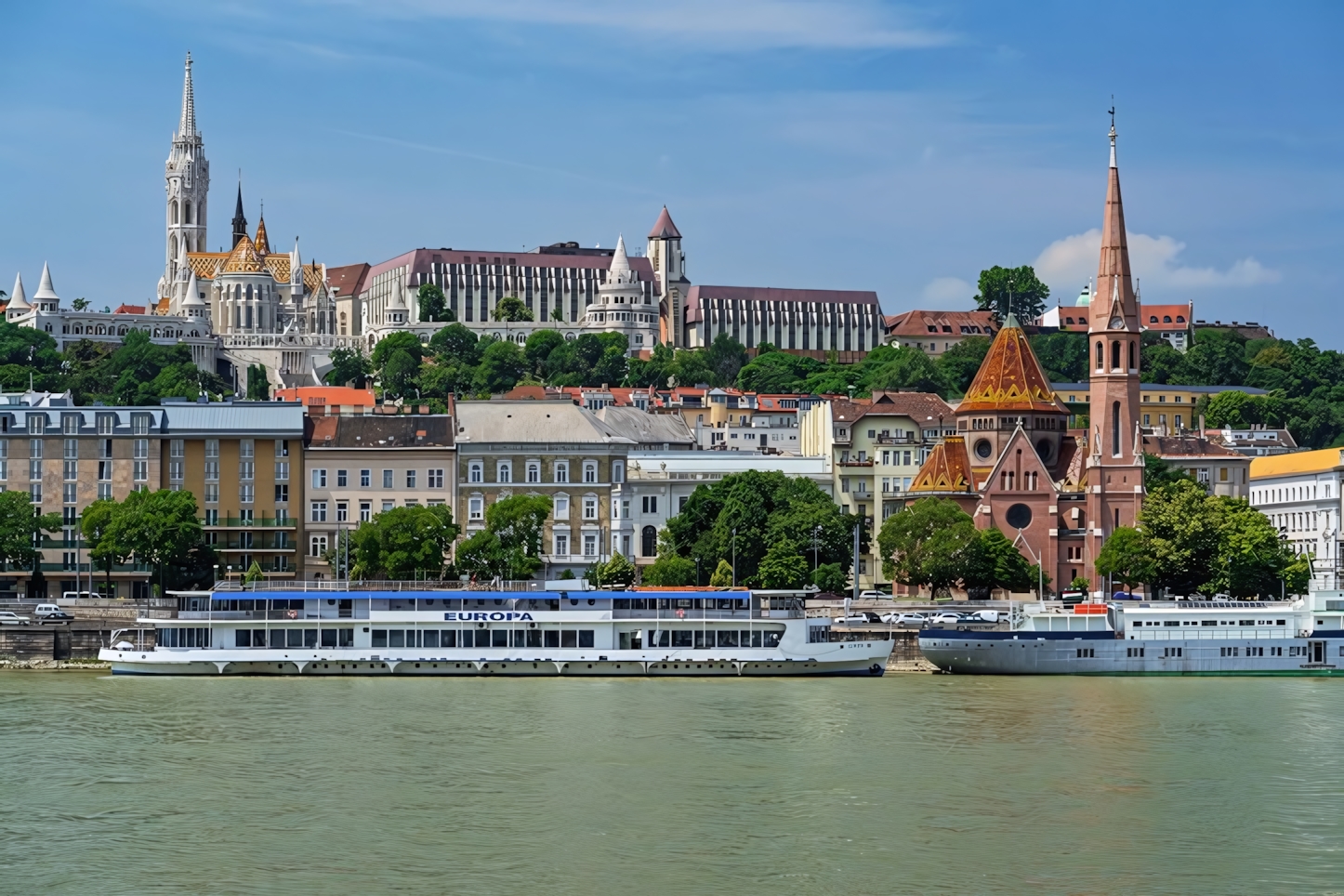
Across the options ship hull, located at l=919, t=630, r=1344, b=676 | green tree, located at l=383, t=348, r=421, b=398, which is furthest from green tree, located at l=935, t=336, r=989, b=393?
ship hull, located at l=919, t=630, r=1344, b=676

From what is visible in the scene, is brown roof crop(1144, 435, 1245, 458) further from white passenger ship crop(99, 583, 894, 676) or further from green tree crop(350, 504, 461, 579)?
white passenger ship crop(99, 583, 894, 676)

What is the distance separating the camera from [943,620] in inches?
3191

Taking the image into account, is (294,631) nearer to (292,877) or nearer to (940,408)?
(292,877)

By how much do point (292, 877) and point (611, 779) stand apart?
1052 centimetres

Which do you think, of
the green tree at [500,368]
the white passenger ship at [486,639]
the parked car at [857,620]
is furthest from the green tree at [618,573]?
the green tree at [500,368]

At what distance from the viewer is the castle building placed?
103 metres

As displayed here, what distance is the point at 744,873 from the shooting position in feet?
127

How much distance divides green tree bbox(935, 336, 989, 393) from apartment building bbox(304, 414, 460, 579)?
78.7 m

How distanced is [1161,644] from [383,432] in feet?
127

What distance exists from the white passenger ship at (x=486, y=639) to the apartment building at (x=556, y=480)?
28.0 meters

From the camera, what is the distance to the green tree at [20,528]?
92625mm

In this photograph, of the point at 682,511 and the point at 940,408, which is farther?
the point at 940,408

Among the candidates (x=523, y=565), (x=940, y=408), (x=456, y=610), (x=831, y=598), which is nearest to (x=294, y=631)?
(x=456, y=610)

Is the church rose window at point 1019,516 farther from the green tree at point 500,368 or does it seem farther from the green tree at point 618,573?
the green tree at point 500,368
